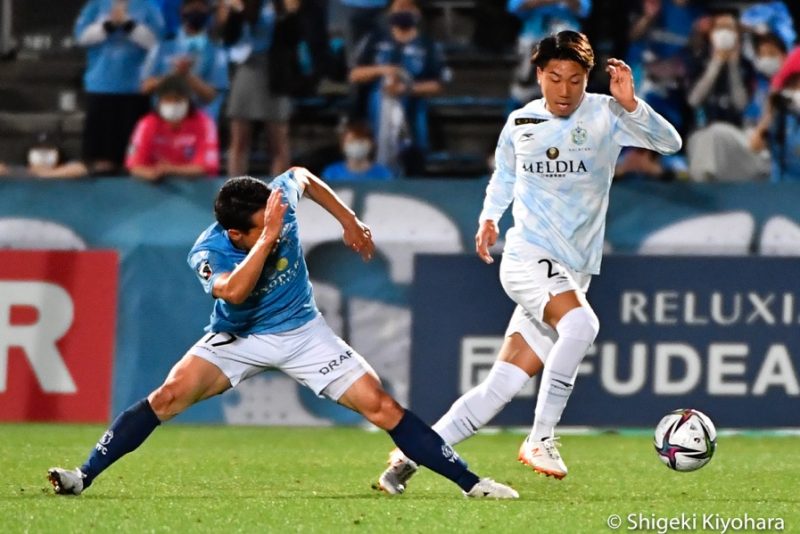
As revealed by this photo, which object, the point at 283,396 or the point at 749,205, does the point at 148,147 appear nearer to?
the point at 283,396

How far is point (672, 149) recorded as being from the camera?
7.24 m

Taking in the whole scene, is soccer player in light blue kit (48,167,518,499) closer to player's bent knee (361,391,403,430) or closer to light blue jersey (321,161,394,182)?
player's bent knee (361,391,403,430)

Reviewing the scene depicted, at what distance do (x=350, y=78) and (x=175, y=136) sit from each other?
1.71 metres

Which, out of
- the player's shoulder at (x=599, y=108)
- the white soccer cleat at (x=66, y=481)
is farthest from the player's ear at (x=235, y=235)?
the player's shoulder at (x=599, y=108)

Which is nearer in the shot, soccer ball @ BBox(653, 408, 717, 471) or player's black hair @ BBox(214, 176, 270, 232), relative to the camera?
player's black hair @ BBox(214, 176, 270, 232)

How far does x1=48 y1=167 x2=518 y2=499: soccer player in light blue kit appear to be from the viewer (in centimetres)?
648

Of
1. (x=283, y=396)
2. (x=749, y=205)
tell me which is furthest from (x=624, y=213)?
(x=283, y=396)

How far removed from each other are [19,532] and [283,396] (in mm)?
4986

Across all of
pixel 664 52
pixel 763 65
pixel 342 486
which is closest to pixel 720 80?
pixel 763 65

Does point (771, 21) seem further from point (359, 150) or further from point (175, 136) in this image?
point (175, 136)

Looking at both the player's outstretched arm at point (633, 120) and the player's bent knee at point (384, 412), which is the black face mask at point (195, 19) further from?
the player's bent knee at point (384, 412)

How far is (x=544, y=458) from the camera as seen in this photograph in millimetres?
7074

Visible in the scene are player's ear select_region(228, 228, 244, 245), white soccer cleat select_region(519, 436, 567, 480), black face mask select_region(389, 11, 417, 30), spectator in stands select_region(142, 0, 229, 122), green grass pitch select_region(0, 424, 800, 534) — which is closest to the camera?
green grass pitch select_region(0, 424, 800, 534)

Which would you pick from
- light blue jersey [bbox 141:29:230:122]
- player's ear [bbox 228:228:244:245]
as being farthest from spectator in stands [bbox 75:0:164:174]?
player's ear [bbox 228:228:244:245]
